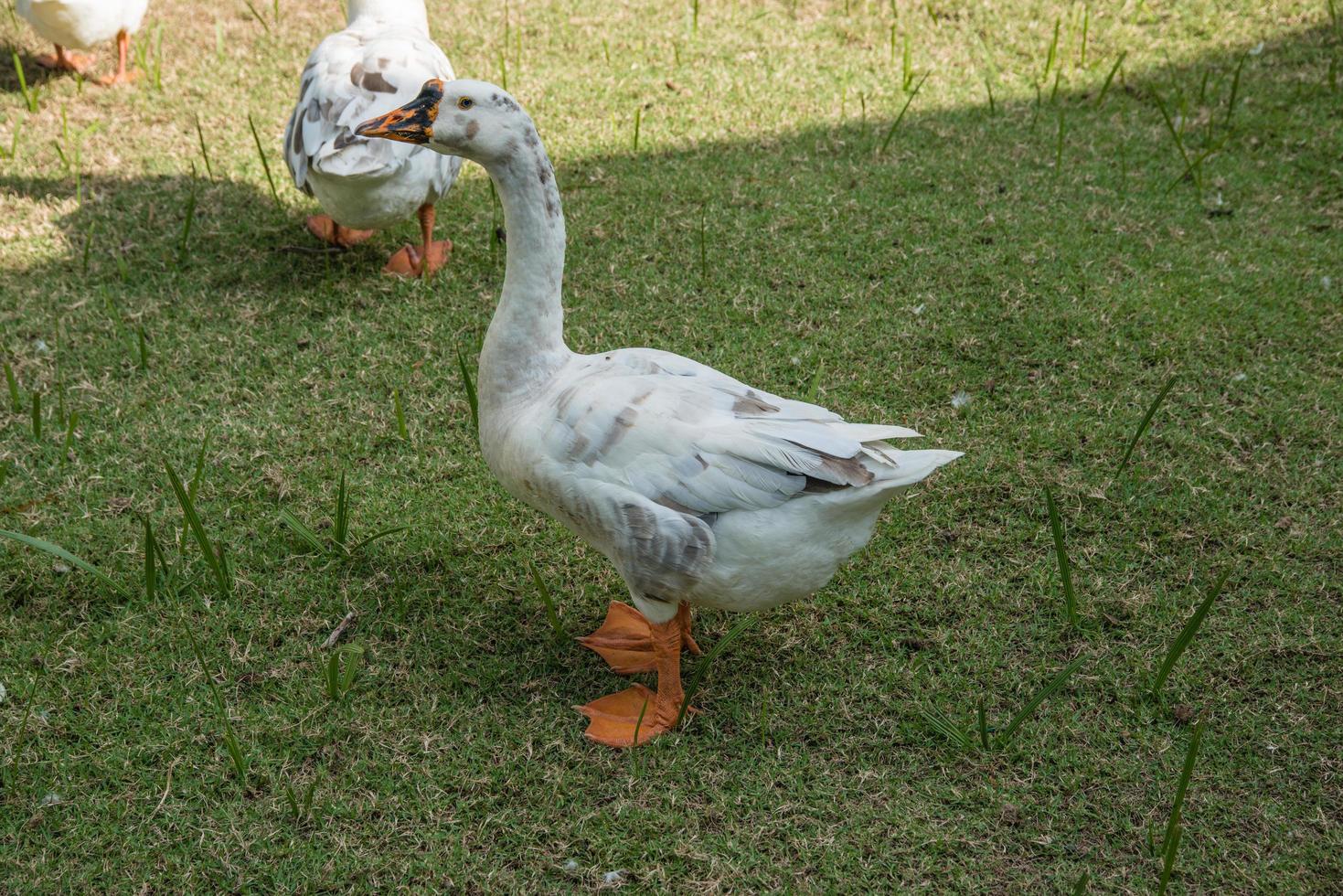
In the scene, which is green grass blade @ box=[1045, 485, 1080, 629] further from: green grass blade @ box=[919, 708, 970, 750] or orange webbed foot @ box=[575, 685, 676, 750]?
orange webbed foot @ box=[575, 685, 676, 750]

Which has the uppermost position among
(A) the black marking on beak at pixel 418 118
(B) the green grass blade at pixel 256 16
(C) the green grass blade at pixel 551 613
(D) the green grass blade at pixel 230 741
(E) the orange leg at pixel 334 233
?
(B) the green grass blade at pixel 256 16

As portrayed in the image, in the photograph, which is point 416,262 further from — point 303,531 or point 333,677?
point 333,677

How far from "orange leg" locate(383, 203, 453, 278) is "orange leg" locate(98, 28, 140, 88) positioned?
228 cm

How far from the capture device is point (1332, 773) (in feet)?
8.78

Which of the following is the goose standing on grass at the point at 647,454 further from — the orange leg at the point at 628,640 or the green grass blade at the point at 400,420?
the green grass blade at the point at 400,420

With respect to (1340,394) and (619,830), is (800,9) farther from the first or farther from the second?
(619,830)

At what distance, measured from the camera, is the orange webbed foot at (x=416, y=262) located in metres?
4.46

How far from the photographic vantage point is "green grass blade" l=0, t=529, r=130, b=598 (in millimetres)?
2773

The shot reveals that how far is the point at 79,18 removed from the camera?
17.1ft

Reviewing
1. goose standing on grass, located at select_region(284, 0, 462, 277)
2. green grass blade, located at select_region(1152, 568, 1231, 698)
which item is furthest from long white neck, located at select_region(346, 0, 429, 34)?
green grass blade, located at select_region(1152, 568, 1231, 698)

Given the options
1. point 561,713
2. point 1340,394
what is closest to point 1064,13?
point 1340,394

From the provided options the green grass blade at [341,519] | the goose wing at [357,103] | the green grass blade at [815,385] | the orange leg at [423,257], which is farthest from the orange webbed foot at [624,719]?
the orange leg at [423,257]

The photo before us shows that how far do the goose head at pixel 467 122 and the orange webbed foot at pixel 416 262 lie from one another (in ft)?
5.72

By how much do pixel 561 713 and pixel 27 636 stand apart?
1.50m
